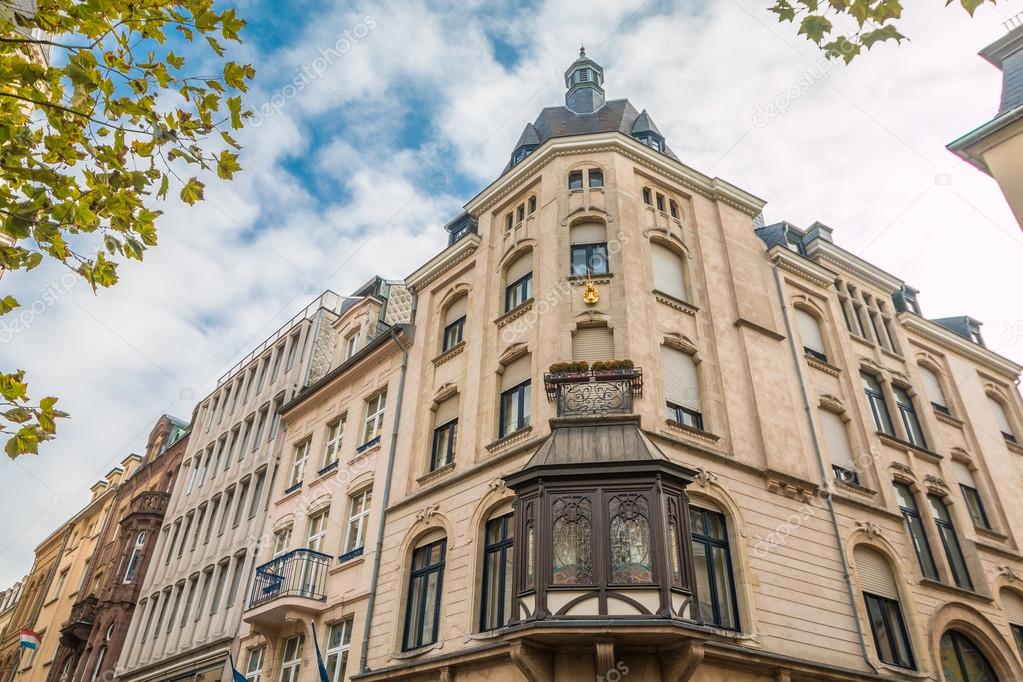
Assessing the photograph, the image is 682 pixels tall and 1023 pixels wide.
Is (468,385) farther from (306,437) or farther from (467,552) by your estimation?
(306,437)

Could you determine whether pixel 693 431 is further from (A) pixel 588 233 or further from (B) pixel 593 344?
(A) pixel 588 233

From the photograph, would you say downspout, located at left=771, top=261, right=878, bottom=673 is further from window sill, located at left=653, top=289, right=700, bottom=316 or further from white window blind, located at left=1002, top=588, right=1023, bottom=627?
white window blind, located at left=1002, top=588, right=1023, bottom=627

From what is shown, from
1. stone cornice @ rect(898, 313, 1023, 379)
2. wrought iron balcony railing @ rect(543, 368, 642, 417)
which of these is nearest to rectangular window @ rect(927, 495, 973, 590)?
stone cornice @ rect(898, 313, 1023, 379)

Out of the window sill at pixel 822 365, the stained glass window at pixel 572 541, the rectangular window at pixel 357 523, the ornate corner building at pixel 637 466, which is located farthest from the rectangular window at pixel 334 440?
the window sill at pixel 822 365

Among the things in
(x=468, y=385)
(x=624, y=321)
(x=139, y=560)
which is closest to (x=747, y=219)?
(x=624, y=321)

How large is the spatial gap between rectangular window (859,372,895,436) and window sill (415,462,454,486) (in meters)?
12.6

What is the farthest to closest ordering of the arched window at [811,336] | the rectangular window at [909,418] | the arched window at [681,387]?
1. the rectangular window at [909,418]
2. the arched window at [811,336]
3. the arched window at [681,387]

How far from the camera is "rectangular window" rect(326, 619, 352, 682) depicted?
18036 millimetres

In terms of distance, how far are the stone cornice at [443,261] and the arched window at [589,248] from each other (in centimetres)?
409

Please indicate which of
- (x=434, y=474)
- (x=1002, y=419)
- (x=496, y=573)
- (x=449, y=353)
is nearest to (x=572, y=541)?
(x=496, y=573)

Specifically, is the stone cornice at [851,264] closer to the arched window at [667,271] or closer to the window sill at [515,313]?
the arched window at [667,271]

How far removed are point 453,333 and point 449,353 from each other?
4.04ft

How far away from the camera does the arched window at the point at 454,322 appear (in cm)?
2142

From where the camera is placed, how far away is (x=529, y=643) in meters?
12.5
